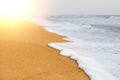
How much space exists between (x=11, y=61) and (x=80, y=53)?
310cm

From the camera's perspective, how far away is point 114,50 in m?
10.8

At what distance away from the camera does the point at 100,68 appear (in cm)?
794

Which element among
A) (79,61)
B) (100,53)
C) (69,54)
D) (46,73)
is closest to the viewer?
(46,73)

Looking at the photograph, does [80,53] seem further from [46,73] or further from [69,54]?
[46,73]

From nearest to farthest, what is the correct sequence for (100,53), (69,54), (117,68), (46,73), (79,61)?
1. (46,73)
2. (117,68)
3. (79,61)
4. (69,54)
5. (100,53)

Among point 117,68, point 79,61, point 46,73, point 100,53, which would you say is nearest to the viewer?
point 46,73

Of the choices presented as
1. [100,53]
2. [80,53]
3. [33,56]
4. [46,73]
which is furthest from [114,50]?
[46,73]

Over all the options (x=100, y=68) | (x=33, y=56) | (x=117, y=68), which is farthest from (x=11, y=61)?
(x=117, y=68)

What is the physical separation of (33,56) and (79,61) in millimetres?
1615

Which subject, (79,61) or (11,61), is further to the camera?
(79,61)

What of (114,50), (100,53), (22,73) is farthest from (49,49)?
(22,73)

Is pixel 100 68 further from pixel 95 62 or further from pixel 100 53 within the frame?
pixel 100 53

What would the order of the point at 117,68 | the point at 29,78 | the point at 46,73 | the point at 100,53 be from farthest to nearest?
the point at 100,53, the point at 117,68, the point at 46,73, the point at 29,78

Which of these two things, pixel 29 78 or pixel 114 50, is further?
pixel 114 50
